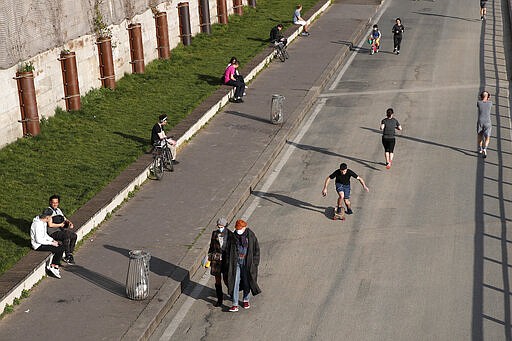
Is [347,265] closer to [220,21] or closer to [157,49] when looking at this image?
[157,49]

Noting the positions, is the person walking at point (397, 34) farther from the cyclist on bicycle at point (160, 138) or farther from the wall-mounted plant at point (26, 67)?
the wall-mounted plant at point (26, 67)

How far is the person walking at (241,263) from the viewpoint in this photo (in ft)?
53.0

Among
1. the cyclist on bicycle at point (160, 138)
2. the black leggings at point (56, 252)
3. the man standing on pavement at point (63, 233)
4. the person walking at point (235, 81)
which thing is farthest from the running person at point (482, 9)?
the black leggings at point (56, 252)

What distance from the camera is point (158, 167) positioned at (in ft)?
73.0

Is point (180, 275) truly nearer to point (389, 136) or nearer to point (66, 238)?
point (66, 238)

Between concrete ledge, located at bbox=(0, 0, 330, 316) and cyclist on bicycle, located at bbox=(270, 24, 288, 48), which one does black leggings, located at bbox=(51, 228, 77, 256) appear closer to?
concrete ledge, located at bbox=(0, 0, 330, 316)

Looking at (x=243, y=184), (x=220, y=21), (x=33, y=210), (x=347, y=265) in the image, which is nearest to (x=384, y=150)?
(x=243, y=184)

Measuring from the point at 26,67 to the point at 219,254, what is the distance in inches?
414

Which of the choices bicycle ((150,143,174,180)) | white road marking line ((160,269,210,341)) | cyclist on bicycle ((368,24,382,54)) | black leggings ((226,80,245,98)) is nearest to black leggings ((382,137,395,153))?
bicycle ((150,143,174,180))

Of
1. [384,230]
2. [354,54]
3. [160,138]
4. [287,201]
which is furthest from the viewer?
[354,54]

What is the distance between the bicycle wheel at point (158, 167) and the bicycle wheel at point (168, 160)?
11.6 inches

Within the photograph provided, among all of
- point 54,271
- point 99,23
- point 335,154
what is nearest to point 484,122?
point 335,154

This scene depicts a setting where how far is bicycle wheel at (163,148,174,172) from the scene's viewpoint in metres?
22.6

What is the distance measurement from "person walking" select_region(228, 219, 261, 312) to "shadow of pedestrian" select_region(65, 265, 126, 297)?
186 centimetres
